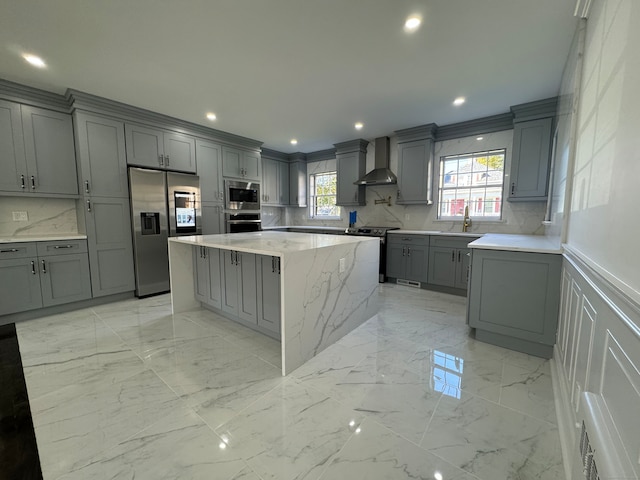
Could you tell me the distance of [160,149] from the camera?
388cm

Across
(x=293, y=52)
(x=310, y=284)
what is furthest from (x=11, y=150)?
(x=310, y=284)

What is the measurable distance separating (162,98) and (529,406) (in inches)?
180

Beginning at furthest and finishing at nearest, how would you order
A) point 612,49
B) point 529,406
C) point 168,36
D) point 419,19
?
1. point 168,36
2. point 419,19
3. point 529,406
4. point 612,49

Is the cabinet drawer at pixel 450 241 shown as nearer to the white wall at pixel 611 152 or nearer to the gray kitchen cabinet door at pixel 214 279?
the white wall at pixel 611 152

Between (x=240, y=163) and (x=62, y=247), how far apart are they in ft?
9.45

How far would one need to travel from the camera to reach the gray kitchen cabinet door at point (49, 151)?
3020 millimetres

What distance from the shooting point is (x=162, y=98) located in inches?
129

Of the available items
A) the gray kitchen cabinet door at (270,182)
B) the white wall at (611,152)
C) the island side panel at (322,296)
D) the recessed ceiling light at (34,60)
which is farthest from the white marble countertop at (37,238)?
the white wall at (611,152)

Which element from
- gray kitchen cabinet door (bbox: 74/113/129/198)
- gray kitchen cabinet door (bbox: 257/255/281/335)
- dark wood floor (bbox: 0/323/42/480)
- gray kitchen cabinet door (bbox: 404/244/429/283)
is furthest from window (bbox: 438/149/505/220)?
dark wood floor (bbox: 0/323/42/480)

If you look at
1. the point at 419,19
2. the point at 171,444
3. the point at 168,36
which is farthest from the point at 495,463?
the point at 168,36

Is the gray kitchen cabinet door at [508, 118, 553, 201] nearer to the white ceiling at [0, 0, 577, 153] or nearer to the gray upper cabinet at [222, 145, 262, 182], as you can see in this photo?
the white ceiling at [0, 0, 577, 153]

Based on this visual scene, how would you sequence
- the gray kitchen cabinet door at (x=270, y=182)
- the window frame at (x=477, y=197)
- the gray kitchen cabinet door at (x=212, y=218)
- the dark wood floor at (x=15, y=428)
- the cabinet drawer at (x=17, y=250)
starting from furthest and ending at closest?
the gray kitchen cabinet door at (x=270, y=182)
the gray kitchen cabinet door at (x=212, y=218)
the window frame at (x=477, y=197)
the cabinet drawer at (x=17, y=250)
the dark wood floor at (x=15, y=428)

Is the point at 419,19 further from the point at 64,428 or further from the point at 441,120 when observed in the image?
the point at 64,428

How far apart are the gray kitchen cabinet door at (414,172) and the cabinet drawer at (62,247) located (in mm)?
4646
